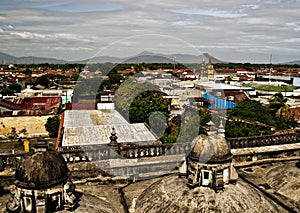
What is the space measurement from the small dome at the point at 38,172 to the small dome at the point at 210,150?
328 centimetres

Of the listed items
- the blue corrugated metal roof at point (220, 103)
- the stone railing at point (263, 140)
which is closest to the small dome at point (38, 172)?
the stone railing at point (263, 140)

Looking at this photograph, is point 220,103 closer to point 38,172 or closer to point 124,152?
point 124,152

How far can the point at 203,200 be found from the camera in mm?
7914

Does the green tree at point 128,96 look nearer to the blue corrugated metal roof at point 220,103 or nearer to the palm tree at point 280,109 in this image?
the blue corrugated metal roof at point 220,103

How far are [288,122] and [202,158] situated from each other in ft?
109

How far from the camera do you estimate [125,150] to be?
40.0ft

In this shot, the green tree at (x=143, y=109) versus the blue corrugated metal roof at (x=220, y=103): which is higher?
the green tree at (x=143, y=109)

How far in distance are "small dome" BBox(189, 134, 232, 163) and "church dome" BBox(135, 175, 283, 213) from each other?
747mm

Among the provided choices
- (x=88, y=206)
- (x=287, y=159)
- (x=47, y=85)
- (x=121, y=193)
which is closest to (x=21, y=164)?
(x=88, y=206)

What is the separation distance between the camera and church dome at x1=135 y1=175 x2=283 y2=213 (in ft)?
25.7

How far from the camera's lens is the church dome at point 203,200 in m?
7.83

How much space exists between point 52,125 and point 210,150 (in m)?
40.5

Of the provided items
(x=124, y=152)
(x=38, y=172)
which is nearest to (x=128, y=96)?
(x=124, y=152)

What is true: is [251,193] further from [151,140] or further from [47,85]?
[47,85]
